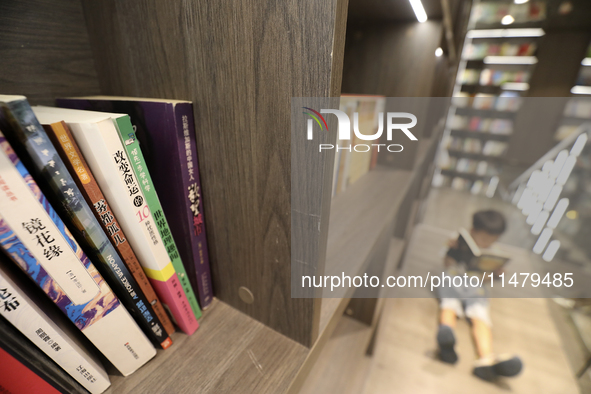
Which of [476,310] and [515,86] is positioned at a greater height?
[515,86]

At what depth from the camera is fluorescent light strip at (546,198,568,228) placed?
2.32 meters

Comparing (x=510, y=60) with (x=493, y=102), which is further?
(x=493, y=102)

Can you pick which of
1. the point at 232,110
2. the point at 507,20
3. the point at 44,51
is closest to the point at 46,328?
the point at 232,110

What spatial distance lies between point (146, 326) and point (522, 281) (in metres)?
3.40

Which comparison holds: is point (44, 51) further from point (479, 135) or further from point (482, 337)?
point (479, 135)

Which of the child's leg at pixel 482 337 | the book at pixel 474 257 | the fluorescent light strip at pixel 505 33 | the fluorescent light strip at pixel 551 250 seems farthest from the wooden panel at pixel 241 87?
the fluorescent light strip at pixel 505 33

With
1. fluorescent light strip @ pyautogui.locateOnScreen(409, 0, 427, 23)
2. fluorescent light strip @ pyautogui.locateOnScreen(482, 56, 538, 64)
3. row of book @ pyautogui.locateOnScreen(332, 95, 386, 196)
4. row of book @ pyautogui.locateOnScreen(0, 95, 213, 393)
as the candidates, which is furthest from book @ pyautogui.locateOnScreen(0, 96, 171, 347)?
fluorescent light strip @ pyautogui.locateOnScreen(482, 56, 538, 64)

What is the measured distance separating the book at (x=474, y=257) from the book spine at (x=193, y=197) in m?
2.36

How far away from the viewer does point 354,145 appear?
0.87 meters

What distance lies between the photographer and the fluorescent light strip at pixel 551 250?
95.5 inches

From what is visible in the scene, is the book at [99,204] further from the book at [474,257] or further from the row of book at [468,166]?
the row of book at [468,166]

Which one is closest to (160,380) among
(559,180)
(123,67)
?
(123,67)

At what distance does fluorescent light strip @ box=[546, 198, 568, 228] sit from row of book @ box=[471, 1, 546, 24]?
10.1 feet

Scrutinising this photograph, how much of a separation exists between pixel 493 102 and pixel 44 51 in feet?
18.8
